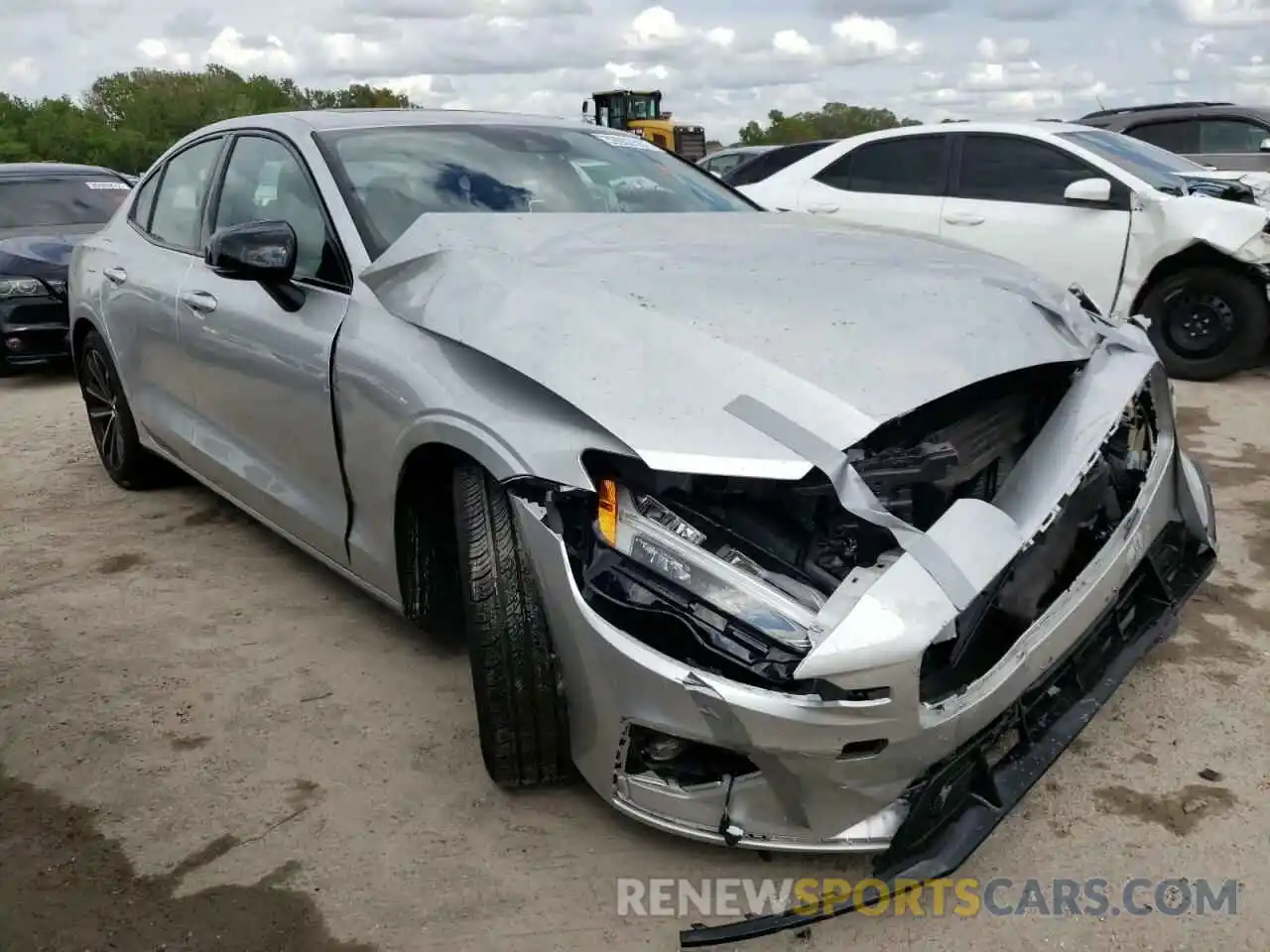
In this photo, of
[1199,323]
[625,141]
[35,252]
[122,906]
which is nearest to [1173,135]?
[1199,323]

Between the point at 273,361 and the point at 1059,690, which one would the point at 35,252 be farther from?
the point at 1059,690

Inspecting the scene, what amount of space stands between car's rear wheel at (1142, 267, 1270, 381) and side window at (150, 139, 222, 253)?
5.11m

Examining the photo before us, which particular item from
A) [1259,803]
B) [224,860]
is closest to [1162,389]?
[1259,803]

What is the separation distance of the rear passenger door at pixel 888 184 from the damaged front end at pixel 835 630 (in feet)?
16.1

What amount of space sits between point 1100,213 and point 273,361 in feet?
16.6

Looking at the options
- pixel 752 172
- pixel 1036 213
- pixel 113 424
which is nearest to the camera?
pixel 113 424

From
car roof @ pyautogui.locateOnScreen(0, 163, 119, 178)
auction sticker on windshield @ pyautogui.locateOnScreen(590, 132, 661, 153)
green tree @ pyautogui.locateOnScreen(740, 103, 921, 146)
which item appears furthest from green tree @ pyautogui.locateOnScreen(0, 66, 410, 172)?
auction sticker on windshield @ pyautogui.locateOnScreen(590, 132, 661, 153)

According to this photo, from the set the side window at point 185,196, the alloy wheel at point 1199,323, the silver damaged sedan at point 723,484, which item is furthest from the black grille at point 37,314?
the alloy wheel at point 1199,323

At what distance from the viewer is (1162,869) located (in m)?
2.17

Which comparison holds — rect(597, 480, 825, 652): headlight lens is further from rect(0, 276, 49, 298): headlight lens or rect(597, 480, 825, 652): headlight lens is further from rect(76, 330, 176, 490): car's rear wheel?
rect(0, 276, 49, 298): headlight lens

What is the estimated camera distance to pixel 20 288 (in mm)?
7430

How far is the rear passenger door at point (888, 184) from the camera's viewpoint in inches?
275

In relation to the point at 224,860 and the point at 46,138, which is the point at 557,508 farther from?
the point at 46,138

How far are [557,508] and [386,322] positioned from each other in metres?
0.84
